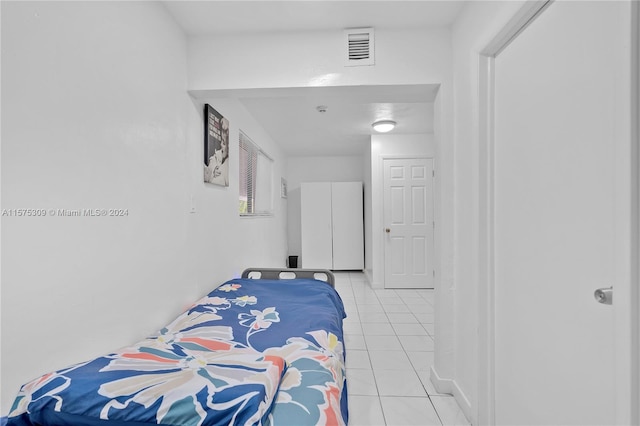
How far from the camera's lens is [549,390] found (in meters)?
1.10

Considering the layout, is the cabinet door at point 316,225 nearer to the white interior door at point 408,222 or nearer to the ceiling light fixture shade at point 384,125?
the white interior door at point 408,222

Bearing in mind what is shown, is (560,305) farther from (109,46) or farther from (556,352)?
(109,46)

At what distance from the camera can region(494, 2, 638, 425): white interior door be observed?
0.85 metres

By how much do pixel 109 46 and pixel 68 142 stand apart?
1.64 feet

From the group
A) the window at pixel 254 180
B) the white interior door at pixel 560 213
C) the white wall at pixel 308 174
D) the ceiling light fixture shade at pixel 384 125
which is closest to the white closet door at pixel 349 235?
the white wall at pixel 308 174

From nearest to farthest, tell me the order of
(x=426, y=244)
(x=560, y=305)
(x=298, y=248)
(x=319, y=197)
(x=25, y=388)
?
(x=25, y=388) → (x=560, y=305) → (x=426, y=244) → (x=319, y=197) → (x=298, y=248)

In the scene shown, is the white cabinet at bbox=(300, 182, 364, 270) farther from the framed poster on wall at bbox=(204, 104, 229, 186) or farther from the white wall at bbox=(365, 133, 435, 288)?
the framed poster on wall at bbox=(204, 104, 229, 186)

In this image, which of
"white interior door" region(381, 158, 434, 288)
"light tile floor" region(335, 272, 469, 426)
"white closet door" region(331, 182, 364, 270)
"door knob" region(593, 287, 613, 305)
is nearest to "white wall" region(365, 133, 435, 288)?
"white interior door" region(381, 158, 434, 288)

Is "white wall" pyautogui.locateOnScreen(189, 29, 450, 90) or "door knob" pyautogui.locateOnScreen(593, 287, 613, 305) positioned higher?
"white wall" pyautogui.locateOnScreen(189, 29, 450, 90)

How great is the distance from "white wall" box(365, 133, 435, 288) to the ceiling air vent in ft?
8.91

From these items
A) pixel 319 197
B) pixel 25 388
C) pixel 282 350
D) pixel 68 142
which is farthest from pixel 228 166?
pixel 319 197

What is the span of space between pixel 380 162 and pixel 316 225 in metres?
1.77

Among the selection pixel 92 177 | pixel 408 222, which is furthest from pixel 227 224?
pixel 408 222

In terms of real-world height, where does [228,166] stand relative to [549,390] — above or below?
above
